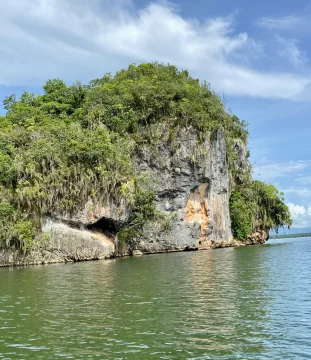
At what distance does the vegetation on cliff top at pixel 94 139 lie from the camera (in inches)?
1182

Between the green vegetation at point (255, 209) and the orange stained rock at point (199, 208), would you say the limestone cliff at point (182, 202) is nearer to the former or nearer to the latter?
the orange stained rock at point (199, 208)

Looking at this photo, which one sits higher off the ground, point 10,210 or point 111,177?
point 111,177

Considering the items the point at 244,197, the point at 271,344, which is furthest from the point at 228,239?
the point at 271,344

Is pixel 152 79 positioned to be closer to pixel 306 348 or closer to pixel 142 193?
pixel 142 193

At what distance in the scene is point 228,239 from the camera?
4466 centimetres

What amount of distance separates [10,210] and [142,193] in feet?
37.9

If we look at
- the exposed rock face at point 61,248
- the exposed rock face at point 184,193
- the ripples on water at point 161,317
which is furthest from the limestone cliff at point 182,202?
the ripples on water at point 161,317

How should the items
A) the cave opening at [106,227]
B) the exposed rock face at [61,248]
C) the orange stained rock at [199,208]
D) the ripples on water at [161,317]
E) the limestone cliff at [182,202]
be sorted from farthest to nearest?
1. the orange stained rock at [199,208]
2. the limestone cliff at [182,202]
3. the cave opening at [106,227]
4. the exposed rock face at [61,248]
5. the ripples on water at [161,317]

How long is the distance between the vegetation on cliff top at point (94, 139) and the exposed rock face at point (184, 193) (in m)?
1.48

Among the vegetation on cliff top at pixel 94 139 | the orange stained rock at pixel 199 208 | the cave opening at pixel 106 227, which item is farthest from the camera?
the orange stained rock at pixel 199 208

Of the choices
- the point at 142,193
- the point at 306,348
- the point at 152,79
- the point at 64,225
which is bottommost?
the point at 306,348

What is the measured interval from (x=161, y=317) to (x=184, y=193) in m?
29.3

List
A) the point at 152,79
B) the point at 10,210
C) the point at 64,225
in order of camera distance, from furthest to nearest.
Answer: the point at 152,79
the point at 64,225
the point at 10,210

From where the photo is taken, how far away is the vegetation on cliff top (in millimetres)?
30016
